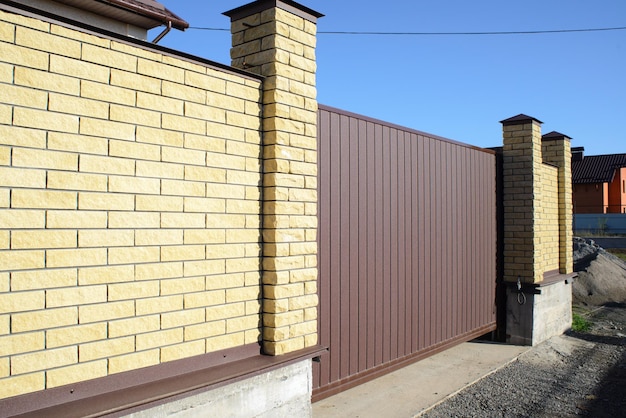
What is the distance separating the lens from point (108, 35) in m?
2.99

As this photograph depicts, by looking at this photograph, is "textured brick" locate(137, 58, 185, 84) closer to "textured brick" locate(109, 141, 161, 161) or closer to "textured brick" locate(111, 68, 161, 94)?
"textured brick" locate(111, 68, 161, 94)

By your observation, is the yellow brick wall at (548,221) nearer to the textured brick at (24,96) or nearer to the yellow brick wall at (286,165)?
the yellow brick wall at (286,165)

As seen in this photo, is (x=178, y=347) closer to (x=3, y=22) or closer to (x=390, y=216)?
(x=3, y=22)

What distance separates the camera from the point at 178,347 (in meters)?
3.30

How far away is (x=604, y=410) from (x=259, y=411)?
3.92 metres

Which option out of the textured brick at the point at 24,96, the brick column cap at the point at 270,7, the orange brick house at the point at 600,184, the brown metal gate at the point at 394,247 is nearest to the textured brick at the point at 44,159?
the textured brick at the point at 24,96

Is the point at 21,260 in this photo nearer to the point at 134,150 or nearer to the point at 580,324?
the point at 134,150

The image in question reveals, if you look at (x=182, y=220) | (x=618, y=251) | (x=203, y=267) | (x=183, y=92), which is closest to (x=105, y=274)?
(x=182, y=220)

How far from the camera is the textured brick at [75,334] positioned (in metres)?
2.71

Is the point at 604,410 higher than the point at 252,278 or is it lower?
lower

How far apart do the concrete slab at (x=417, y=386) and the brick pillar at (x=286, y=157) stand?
139 centimetres

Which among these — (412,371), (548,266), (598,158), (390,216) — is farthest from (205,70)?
(598,158)

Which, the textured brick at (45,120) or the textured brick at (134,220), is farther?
the textured brick at (134,220)

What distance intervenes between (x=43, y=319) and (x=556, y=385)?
578 centimetres
